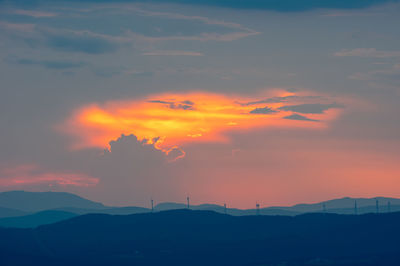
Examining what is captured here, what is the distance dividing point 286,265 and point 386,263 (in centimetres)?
2829

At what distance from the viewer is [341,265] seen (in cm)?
19888

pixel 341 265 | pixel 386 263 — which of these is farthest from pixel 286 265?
pixel 386 263

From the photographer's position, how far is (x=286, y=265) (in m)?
200

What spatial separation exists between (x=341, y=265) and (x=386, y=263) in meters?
12.6

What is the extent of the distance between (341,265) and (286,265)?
15745 mm

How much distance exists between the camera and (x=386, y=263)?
196750mm

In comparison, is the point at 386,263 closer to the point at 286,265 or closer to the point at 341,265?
the point at 341,265
